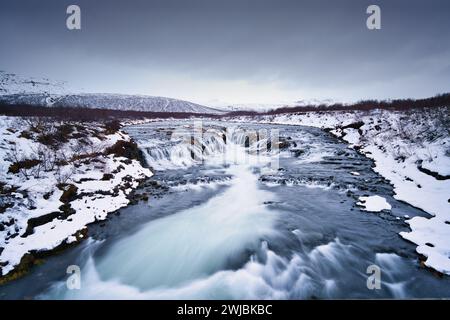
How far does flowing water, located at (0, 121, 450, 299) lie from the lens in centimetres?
525

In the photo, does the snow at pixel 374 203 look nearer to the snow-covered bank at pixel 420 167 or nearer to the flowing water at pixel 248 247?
the flowing water at pixel 248 247

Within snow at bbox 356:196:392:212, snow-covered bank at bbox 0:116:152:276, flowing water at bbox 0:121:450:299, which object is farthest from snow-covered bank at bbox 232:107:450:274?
snow-covered bank at bbox 0:116:152:276

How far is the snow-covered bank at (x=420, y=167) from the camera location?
6.33 metres

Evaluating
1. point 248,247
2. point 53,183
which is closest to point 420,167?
point 248,247

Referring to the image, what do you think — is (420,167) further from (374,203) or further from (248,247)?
(248,247)

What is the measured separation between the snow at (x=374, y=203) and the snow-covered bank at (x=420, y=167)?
846 mm

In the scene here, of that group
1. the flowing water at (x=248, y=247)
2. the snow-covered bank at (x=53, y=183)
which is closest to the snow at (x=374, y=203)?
the flowing water at (x=248, y=247)

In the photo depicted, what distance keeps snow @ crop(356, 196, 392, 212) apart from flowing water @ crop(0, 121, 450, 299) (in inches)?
11.5

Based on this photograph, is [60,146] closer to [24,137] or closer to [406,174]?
[24,137]

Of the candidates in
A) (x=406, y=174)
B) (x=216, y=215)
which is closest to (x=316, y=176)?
(x=406, y=174)
